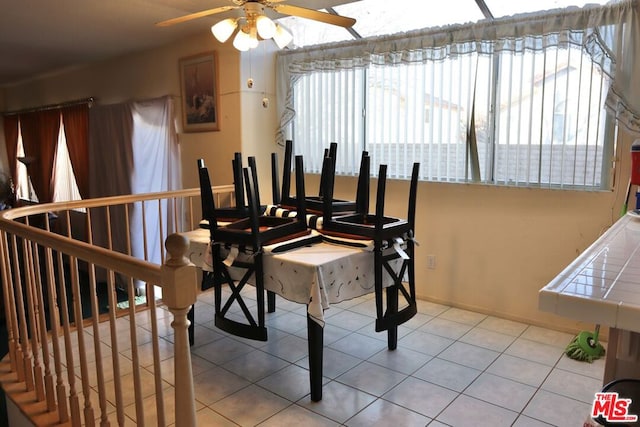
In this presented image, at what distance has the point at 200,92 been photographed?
4562 millimetres

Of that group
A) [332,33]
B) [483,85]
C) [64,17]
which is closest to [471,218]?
[483,85]

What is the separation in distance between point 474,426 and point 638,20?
2.42 metres

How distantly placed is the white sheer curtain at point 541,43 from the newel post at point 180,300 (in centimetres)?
268

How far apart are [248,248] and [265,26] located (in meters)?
1.13

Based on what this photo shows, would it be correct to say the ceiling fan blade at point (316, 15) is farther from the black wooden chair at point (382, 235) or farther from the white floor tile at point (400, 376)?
the white floor tile at point (400, 376)

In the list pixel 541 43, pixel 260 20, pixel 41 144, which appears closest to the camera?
pixel 260 20

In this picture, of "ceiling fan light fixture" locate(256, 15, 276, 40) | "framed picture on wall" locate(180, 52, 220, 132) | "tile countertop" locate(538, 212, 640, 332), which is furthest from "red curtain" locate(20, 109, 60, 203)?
"tile countertop" locate(538, 212, 640, 332)

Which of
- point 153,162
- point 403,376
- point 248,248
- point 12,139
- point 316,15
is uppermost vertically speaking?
point 316,15

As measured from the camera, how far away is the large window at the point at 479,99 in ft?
9.60

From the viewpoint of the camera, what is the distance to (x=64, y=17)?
388cm

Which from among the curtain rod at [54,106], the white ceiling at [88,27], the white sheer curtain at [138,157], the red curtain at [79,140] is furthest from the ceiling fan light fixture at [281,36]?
the red curtain at [79,140]

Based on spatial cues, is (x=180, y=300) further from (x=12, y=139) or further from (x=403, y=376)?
(x=12, y=139)

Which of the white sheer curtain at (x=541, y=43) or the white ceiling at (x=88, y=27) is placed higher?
the white ceiling at (x=88, y=27)

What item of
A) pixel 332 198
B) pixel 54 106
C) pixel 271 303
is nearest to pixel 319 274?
pixel 332 198
